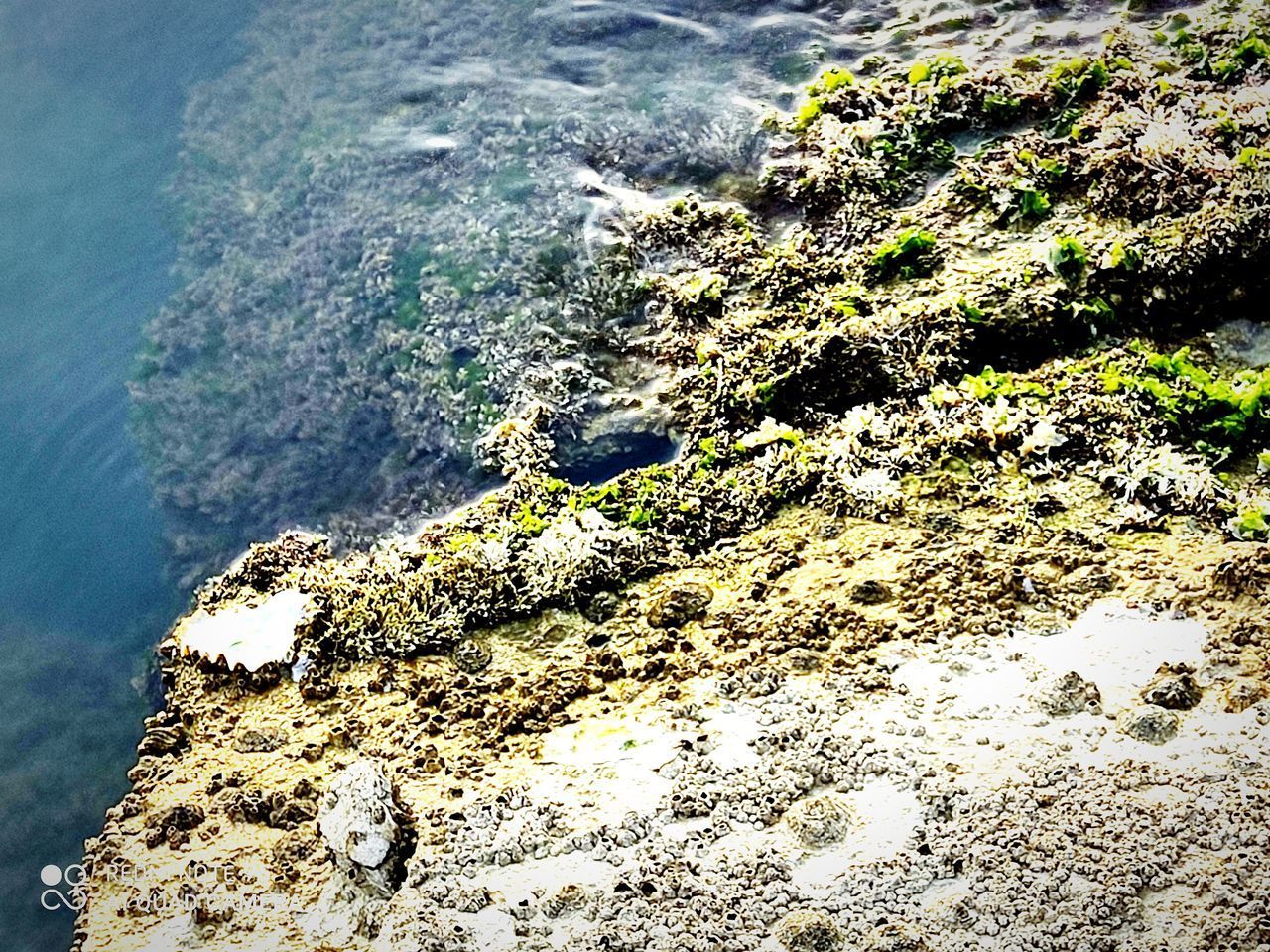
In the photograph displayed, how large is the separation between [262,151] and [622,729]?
Answer: 4481 mm

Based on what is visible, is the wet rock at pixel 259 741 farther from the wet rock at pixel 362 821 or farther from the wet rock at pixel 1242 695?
the wet rock at pixel 1242 695

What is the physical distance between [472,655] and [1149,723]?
2184mm

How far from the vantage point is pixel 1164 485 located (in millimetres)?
3752

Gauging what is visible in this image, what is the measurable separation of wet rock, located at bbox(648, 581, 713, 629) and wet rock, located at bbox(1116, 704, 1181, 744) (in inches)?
54.5

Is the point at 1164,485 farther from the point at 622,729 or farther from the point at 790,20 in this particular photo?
the point at 790,20

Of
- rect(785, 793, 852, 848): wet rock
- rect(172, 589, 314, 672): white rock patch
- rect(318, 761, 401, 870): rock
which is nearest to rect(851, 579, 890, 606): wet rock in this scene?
rect(785, 793, 852, 848): wet rock

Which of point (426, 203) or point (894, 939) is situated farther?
point (426, 203)

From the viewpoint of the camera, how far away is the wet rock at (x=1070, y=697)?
3109mm

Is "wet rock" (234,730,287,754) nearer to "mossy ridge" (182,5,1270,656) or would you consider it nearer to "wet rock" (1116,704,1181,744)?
"mossy ridge" (182,5,1270,656)

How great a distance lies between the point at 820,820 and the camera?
295 centimetres

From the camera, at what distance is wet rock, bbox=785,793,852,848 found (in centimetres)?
293

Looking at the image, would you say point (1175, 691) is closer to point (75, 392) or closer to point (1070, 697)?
point (1070, 697)

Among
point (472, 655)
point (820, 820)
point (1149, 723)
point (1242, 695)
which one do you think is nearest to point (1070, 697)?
point (1149, 723)

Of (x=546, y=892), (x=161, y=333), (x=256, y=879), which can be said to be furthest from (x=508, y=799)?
(x=161, y=333)
